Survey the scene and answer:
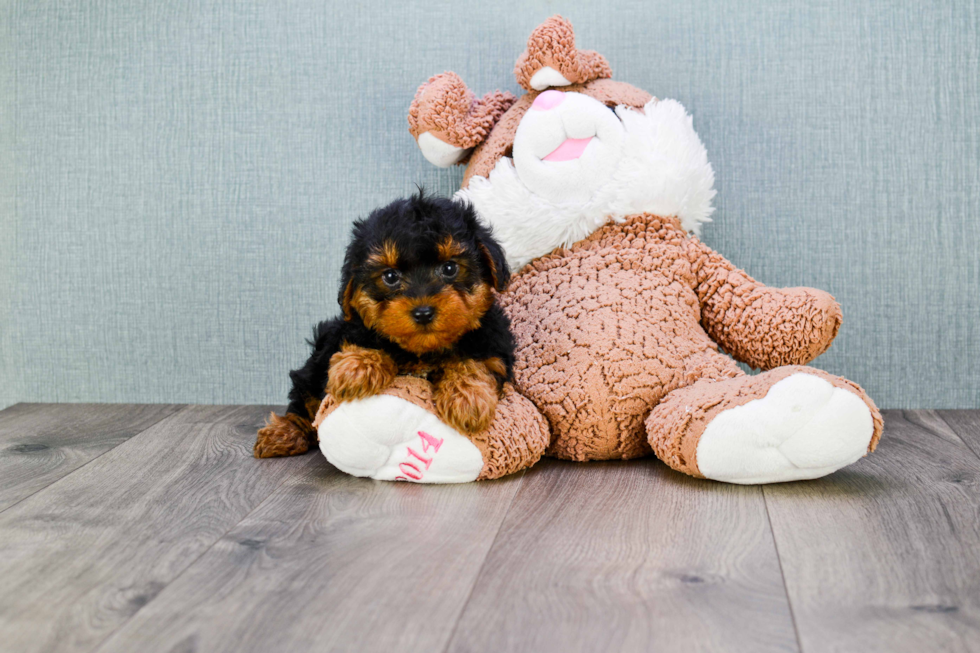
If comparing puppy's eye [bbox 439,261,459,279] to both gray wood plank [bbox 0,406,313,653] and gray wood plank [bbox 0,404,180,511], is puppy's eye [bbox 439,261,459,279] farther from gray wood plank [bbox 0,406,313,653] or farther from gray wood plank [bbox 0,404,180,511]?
gray wood plank [bbox 0,404,180,511]

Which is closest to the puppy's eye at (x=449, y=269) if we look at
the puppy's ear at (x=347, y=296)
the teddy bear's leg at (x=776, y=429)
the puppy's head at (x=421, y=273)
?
the puppy's head at (x=421, y=273)

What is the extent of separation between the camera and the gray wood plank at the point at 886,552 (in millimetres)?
989

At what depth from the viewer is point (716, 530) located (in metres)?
1.32

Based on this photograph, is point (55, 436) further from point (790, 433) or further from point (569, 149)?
point (790, 433)

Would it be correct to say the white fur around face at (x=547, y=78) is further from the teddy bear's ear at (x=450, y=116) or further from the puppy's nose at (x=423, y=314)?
the puppy's nose at (x=423, y=314)

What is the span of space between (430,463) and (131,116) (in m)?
1.52

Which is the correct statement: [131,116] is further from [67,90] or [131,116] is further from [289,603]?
[289,603]

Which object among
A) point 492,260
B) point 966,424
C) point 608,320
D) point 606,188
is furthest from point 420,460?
point 966,424

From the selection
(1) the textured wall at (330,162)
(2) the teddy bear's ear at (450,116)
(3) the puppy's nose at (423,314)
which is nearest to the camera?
(3) the puppy's nose at (423,314)

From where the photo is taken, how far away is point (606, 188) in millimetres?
1854

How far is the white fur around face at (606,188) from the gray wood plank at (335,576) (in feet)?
2.05

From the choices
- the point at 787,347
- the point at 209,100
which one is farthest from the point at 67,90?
the point at 787,347

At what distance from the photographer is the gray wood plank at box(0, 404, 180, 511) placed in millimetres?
1710

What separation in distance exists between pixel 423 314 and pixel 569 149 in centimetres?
64
